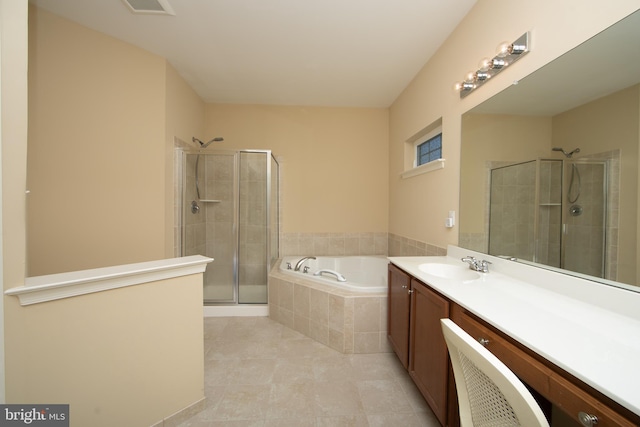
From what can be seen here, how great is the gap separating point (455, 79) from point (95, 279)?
2.50 m

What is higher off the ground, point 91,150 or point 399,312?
point 91,150

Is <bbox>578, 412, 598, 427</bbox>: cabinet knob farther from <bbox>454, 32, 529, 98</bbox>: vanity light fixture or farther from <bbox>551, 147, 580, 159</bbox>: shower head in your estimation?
<bbox>454, 32, 529, 98</bbox>: vanity light fixture

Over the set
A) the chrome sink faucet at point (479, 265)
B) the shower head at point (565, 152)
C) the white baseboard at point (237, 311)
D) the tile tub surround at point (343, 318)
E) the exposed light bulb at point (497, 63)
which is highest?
the exposed light bulb at point (497, 63)

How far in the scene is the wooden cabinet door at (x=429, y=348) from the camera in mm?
1094

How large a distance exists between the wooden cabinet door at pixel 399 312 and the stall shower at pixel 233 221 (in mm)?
1507

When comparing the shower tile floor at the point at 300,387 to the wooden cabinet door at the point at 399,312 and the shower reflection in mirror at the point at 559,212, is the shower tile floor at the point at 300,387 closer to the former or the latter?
the wooden cabinet door at the point at 399,312

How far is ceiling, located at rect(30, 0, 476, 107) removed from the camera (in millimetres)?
1630

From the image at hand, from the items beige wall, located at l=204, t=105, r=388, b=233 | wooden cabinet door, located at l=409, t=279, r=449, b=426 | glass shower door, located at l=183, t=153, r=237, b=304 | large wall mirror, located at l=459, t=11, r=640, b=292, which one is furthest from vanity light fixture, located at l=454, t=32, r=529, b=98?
glass shower door, located at l=183, t=153, r=237, b=304

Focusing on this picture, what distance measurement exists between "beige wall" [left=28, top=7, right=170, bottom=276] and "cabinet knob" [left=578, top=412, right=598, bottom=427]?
2662 millimetres

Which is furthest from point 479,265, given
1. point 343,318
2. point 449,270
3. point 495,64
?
point 495,64

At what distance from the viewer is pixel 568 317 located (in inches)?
32.9

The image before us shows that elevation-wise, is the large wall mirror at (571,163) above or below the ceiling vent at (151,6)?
below

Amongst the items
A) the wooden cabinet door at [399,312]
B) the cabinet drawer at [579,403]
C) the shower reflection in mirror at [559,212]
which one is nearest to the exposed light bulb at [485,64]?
the shower reflection in mirror at [559,212]

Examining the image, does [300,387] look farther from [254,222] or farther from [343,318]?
[254,222]
